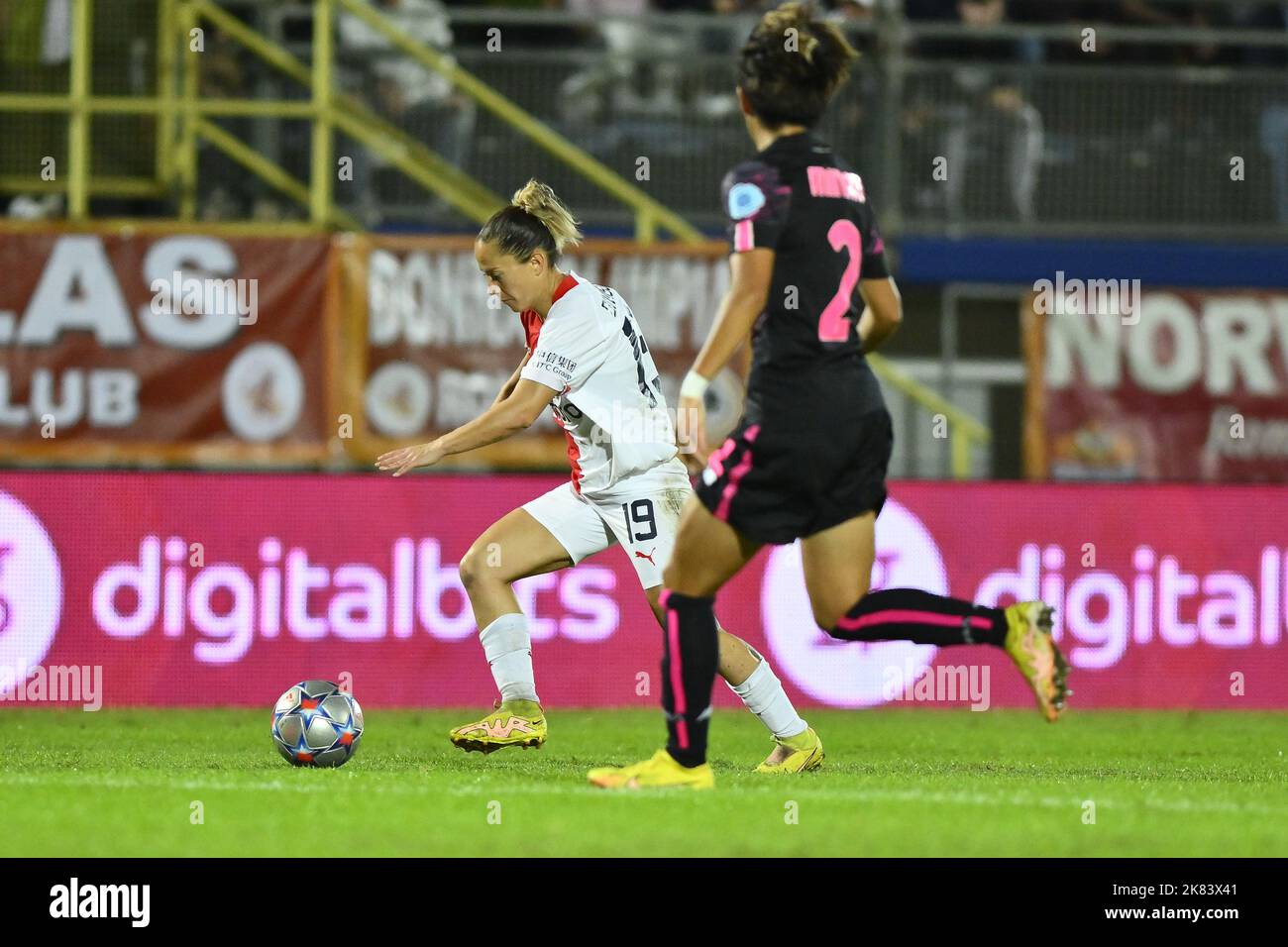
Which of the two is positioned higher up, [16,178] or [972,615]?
[16,178]

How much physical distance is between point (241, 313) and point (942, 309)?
5251mm

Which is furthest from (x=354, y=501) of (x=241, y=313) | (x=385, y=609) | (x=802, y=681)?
(x=802, y=681)

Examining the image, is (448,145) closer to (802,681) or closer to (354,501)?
(354,501)

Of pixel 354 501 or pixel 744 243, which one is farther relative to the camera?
pixel 354 501

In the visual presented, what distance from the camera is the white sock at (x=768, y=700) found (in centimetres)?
788

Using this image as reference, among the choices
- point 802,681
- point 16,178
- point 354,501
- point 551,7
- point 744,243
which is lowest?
point 802,681

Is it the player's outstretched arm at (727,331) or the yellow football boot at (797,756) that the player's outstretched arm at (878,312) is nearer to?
the player's outstretched arm at (727,331)

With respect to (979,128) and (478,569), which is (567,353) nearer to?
(478,569)

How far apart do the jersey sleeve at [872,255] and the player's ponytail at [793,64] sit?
0.37 metres

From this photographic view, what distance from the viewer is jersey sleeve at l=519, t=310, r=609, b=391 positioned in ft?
25.8

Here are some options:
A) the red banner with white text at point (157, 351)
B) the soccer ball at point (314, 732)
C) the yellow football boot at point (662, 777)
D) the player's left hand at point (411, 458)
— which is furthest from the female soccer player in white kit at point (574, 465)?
the red banner with white text at point (157, 351)

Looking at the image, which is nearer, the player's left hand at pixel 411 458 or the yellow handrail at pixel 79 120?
the player's left hand at pixel 411 458

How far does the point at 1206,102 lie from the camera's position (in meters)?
15.1
